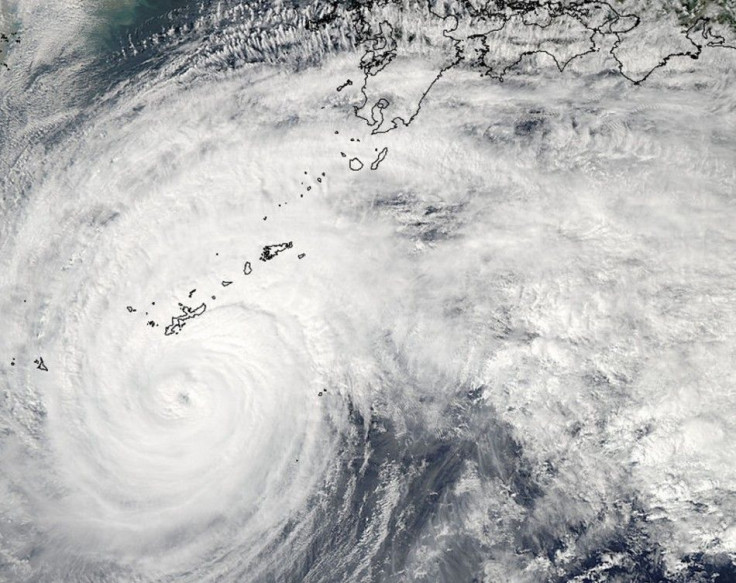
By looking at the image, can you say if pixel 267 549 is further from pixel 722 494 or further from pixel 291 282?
pixel 722 494

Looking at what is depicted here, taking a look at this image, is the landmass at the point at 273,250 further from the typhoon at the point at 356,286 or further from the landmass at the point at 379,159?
the landmass at the point at 379,159

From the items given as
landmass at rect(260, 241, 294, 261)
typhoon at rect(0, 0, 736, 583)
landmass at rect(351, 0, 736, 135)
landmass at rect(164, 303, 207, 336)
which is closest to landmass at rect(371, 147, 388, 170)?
typhoon at rect(0, 0, 736, 583)

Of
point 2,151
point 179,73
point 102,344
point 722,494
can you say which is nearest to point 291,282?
point 102,344

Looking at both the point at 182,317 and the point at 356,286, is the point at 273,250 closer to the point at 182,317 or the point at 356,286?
the point at 356,286

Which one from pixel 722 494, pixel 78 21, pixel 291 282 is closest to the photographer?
pixel 722 494

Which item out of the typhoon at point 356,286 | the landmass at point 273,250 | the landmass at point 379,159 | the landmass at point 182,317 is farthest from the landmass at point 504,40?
the landmass at point 182,317

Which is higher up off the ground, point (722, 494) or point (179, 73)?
point (179, 73)

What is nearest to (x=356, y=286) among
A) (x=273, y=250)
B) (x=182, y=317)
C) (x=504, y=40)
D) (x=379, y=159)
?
(x=273, y=250)

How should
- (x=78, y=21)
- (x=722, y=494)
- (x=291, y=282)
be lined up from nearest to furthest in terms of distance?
(x=722, y=494), (x=291, y=282), (x=78, y=21)

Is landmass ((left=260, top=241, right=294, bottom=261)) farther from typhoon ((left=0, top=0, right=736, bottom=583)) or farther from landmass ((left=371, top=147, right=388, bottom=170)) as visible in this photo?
landmass ((left=371, top=147, right=388, bottom=170))
